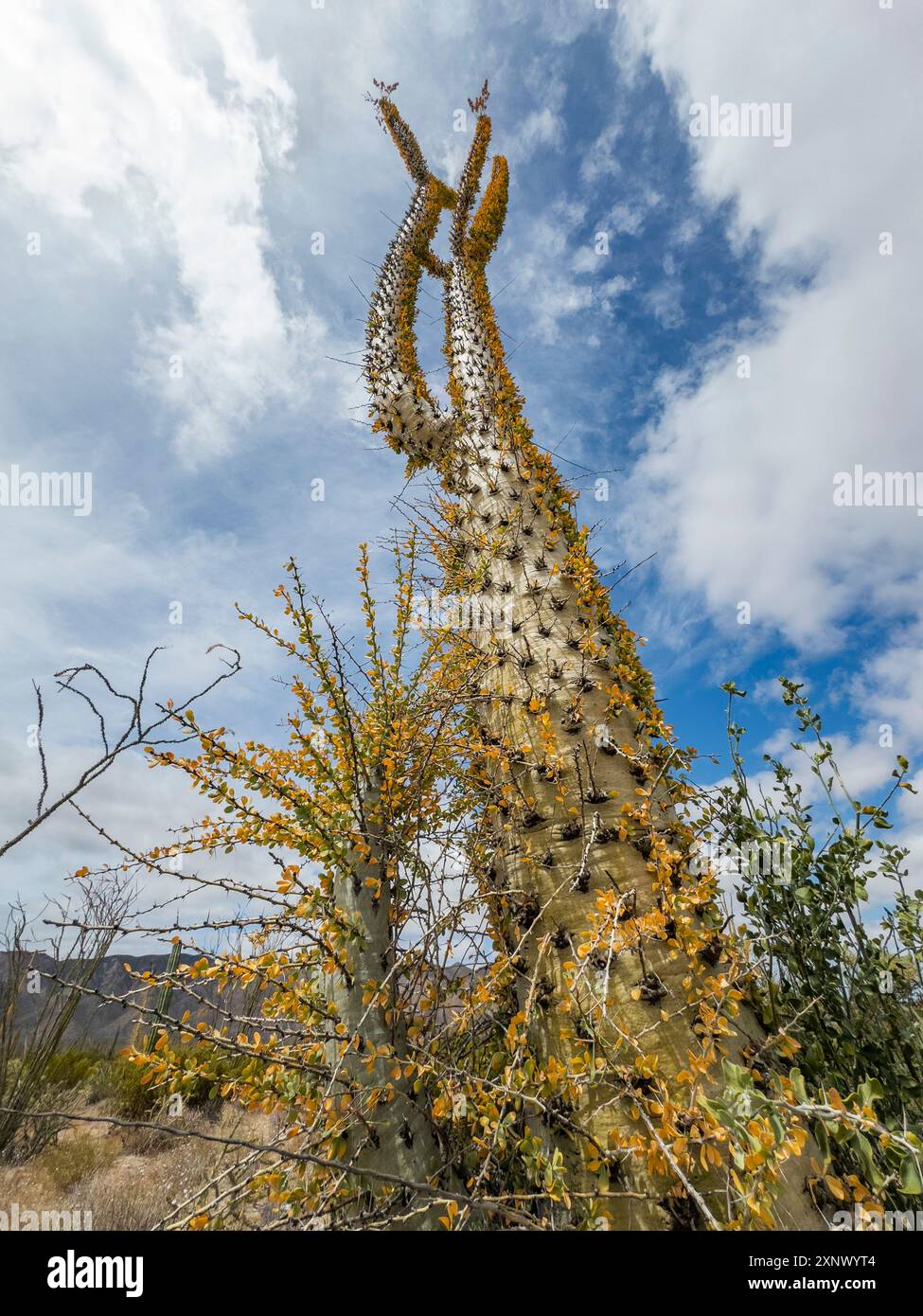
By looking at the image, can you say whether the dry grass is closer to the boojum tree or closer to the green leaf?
the boojum tree

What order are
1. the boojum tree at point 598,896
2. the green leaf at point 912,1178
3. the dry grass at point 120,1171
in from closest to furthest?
1. the green leaf at point 912,1178
2. the boojum tree at point 598,896
3. the dry grass at point 120,1171

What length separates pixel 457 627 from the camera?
13.5 feet

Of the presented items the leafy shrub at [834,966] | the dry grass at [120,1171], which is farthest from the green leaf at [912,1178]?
the dry grass at [120,1171]

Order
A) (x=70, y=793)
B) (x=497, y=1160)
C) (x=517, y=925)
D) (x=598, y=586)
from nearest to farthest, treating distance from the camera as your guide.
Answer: (x=70, y=793), (x=497, y=1160), (x=517, y=925), (x=598, y=586)

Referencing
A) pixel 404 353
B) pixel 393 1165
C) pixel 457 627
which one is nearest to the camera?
pixel 393 1165

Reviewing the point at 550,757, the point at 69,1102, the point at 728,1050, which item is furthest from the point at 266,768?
the point at 69,1102

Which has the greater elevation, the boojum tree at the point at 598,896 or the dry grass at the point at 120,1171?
the boojum tree at the point at 598,896

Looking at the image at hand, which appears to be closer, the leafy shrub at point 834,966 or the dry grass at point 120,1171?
the leafy shrub at point 834,966

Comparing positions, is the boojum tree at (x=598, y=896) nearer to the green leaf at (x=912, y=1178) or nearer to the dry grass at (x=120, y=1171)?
the green leaf at (x=912, y=1178)

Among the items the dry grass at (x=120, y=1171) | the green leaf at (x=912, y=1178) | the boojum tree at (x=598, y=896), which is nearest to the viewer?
the green leaf at (x=912, y=1178)

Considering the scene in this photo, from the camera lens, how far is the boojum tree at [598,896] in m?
1.89

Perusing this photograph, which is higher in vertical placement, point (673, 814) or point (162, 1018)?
point (673, 814)

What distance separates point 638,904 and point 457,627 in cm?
225
